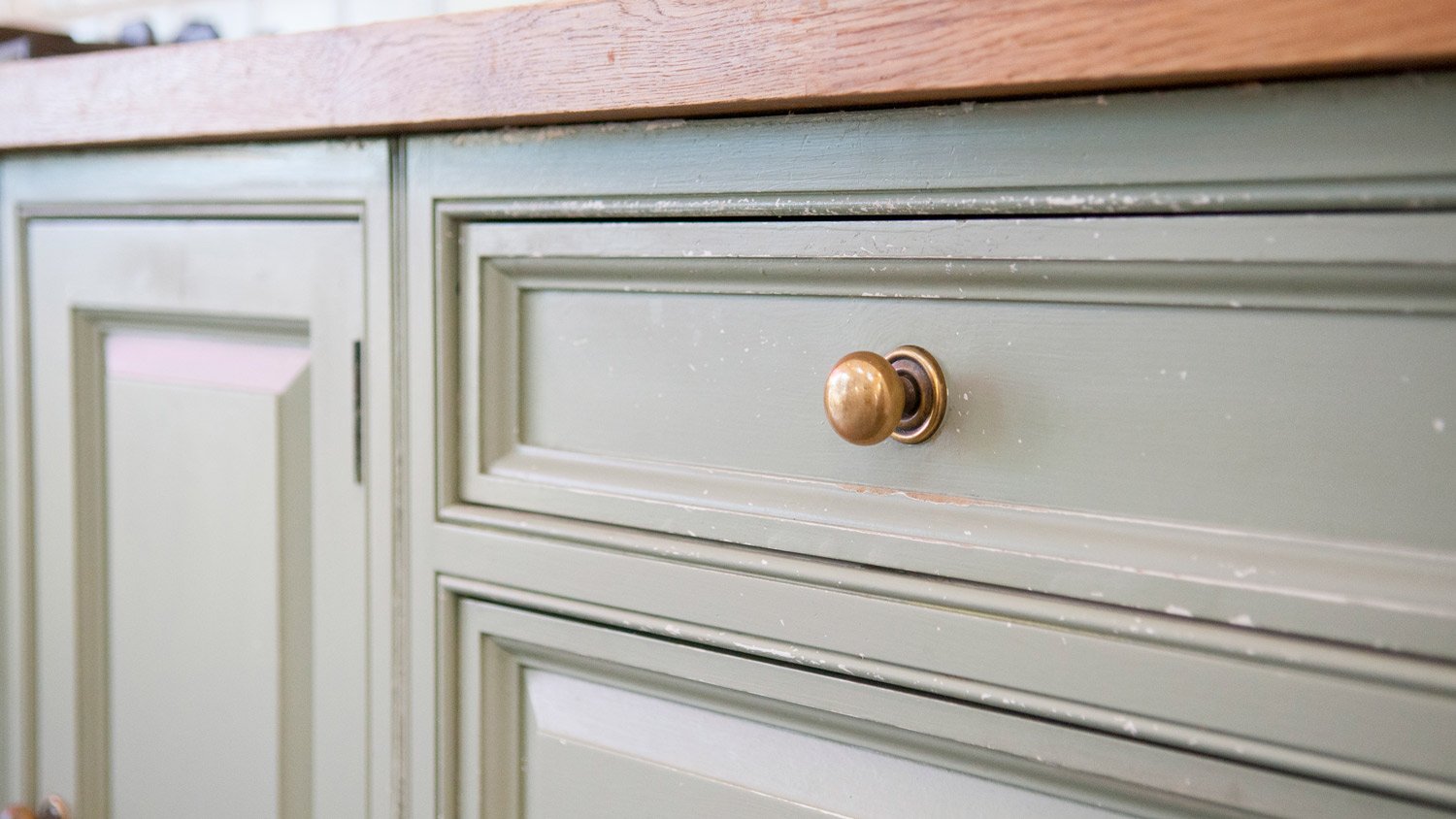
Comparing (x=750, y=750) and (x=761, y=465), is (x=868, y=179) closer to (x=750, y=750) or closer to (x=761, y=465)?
(x=761, y=465)

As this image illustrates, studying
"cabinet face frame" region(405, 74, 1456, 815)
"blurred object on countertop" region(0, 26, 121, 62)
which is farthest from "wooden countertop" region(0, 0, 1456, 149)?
"blurred object on countertop" region(0, 26, 121, 62)

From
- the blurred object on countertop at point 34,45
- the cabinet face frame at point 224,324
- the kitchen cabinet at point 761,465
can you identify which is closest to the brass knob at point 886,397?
the kitchen cabinet at point 761,465

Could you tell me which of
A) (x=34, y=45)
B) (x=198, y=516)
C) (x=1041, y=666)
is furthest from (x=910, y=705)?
(x=34, y=45)

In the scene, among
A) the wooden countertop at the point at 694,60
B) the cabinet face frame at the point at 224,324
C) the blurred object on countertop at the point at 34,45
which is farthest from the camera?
the blurred object on countertop at the point at 34,45

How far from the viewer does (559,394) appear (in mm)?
497

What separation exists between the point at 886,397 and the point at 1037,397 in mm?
53

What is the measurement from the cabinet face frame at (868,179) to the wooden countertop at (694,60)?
0.01 metres

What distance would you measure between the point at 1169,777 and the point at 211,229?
0.52m

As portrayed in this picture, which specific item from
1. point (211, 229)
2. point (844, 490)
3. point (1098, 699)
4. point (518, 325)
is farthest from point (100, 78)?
point (1098, 699)

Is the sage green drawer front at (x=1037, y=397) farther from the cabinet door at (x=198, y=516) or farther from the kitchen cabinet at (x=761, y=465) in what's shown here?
the cabinet door at (x=198, y=516)

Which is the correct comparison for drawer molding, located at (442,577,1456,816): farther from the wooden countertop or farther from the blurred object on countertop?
the blurred object on countertop

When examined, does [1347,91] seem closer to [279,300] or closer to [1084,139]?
[1084,139]

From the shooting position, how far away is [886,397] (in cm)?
38

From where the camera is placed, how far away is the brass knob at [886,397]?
0.38m
